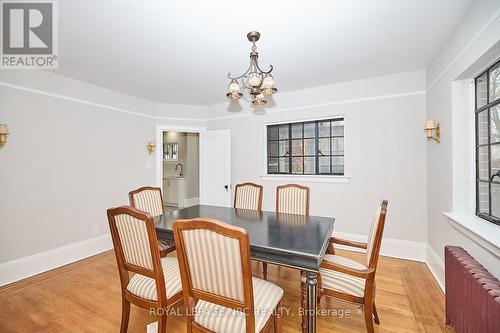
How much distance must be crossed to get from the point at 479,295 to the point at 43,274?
13.9 feet

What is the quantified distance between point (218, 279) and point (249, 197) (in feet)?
6.10

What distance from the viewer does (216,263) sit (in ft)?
4.01

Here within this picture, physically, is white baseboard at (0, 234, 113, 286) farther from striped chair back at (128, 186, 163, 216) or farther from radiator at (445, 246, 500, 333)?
radiator at (445, 246, 500, 333)

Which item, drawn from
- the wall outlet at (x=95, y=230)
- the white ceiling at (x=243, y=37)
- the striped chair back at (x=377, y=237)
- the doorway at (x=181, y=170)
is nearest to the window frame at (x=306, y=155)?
the white ceiling at (x=243, y=37)

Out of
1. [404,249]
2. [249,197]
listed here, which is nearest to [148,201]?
[249,197]

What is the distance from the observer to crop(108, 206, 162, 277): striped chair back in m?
1.46

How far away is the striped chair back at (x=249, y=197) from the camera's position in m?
3.03

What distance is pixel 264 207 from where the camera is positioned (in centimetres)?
419

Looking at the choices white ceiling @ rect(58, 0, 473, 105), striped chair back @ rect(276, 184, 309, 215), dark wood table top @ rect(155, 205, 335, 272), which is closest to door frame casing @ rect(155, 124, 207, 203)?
white ceiling @ rect(58, 0, 473, 105)

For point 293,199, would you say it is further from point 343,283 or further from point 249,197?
point 343,283

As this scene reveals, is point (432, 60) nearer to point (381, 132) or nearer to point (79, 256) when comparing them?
point (381, 132)

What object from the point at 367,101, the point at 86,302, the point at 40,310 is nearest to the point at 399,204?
the point at 367,101

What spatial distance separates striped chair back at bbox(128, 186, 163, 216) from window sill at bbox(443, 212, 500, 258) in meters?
3.05

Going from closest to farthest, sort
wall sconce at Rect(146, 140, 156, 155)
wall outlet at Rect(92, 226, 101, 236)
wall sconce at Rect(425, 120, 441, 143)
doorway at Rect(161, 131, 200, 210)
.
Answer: wall sconce at Rect(425, 120, 441, 143) → wall outlet at Rect(92, 226, 101, 236) → wall sconce at Rect(146, 140, 156, 155) → doorway at Rect(161, 131, 200, 210)
